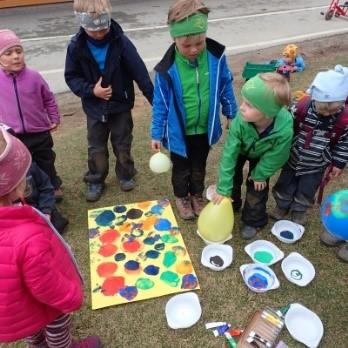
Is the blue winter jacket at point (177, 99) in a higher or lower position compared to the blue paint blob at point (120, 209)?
higher

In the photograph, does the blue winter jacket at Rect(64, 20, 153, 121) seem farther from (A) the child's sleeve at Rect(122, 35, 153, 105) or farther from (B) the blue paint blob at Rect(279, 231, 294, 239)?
(B) the blue paint blob at Rect(279, 231, 294, 239)

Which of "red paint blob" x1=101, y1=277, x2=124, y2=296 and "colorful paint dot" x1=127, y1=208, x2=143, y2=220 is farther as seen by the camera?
"colorful paint dot" x1=127, y1=208, x2=143, y2=220

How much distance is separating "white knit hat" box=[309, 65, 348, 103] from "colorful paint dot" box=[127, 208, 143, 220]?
5.14 feet

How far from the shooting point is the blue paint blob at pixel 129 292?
2376mm

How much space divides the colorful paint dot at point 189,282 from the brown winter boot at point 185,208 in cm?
58

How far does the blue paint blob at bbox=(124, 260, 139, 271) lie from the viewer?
2555 mm

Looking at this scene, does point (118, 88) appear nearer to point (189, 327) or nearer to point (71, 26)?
point (189, 327)

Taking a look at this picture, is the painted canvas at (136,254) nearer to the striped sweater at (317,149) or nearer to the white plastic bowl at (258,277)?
the white plastic bowl at (258,277)

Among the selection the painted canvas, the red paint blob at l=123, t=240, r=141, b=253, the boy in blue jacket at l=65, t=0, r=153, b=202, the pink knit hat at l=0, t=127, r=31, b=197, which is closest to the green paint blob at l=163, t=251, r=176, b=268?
the painted canvas

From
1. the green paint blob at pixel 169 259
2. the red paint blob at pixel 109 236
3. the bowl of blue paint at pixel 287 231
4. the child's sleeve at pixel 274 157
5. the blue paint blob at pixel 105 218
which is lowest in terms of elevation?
the blue paint blob at pixel 105 218

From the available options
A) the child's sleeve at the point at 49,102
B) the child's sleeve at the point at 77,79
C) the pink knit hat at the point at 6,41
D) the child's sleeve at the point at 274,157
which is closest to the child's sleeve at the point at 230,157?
the child's sleeve at the point at 274,157

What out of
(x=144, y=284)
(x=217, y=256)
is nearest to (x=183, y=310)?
(x=144, y=284)

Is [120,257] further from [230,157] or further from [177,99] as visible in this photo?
[177,99]

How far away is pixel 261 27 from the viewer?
8.72 meters
